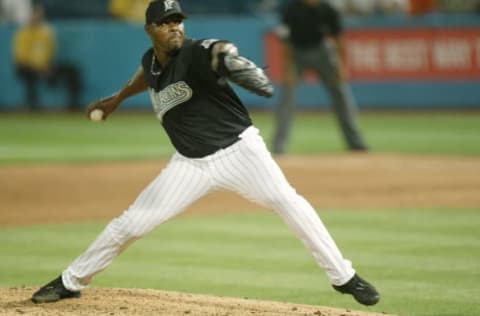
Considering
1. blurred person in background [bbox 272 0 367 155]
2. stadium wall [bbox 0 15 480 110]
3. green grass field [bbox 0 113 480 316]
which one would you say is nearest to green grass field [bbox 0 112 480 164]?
stadium wall [bbox 0 15 480 110]

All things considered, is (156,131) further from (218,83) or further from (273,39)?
(218,83)

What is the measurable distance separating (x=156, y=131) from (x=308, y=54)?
19.6 feet

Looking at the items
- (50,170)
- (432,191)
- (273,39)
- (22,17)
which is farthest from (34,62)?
(432,191)

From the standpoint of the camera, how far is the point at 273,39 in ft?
82.1

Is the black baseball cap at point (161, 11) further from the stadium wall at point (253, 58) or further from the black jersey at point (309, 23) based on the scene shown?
the stadium wall at point (253, 58)

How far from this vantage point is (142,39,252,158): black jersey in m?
6.89

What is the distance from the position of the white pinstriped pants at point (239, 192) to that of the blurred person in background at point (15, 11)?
21159 mm

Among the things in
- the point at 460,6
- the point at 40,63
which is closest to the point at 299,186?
the point at 460,6

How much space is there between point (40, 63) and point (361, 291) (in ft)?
66.5

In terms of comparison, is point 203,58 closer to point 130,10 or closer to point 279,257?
point 279,257

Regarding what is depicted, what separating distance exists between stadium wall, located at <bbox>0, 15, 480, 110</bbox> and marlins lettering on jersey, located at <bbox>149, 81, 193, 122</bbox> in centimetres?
1603

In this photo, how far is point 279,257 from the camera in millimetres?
9555

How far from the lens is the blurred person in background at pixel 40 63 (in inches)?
1029

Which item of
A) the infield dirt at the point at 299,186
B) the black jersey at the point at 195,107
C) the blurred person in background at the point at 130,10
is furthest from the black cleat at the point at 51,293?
the blurred person in background at the point at 130,10
